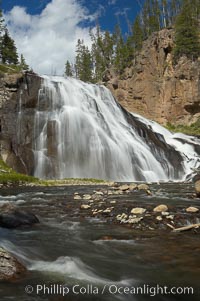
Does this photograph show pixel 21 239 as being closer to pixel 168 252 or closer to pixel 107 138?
pixel 168 252

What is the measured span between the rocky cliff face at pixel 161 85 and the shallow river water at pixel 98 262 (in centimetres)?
5393

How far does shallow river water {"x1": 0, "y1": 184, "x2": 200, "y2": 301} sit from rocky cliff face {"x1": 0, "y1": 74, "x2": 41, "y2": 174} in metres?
23.0

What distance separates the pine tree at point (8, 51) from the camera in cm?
7531

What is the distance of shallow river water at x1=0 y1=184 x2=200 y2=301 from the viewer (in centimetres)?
621

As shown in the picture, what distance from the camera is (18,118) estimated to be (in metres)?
36.7

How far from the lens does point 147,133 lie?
43969 millimetres

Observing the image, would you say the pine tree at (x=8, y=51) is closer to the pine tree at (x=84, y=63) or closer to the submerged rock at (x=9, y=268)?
the pine tree at (x=84, y=63)

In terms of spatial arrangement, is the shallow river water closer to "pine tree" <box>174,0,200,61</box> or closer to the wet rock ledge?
the wet rock ledge

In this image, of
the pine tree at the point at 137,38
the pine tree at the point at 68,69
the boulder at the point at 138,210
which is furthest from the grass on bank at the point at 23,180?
the pine tree at the point at 68,69

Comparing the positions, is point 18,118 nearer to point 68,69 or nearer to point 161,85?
point 161,85

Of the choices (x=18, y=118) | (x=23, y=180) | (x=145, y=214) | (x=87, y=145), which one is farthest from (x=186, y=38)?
(x=145, y=214)

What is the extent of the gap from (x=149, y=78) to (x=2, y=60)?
1392 inches

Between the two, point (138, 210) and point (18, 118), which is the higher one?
point (18, 118)

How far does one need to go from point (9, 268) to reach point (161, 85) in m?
62.8
